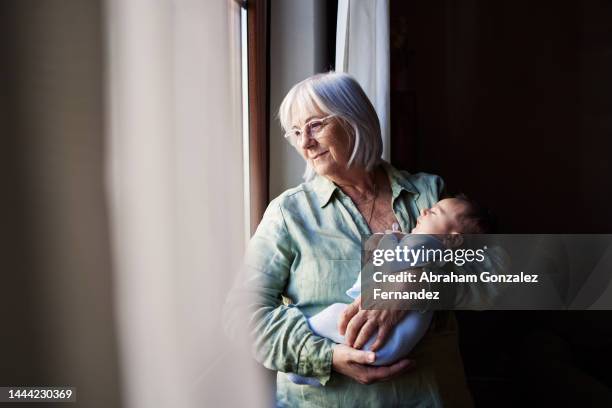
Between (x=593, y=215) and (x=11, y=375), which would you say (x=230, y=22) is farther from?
(x=593, y=215)

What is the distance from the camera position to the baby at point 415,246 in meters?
0.79

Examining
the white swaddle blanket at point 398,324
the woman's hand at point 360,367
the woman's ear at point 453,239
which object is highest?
the woman's ear at point 453,239

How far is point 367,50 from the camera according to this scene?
1.11 metres

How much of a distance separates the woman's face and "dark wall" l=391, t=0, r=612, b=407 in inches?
18.3

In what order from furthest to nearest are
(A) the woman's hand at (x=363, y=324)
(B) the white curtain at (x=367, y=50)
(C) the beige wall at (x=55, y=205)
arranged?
(B) the white curtain at (x=367, y=50)
(A) the woman's hand at (x=363, y=324)
(C) the beige wall at (x=55, y=205)

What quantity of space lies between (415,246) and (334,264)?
0.12m

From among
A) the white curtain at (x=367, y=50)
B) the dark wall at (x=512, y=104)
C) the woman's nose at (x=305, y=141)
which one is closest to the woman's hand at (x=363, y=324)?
the woman's nose at (x=305, y=141)

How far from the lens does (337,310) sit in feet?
2.60

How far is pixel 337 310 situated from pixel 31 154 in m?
0.45

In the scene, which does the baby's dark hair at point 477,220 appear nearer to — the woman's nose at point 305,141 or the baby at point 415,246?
the baby at point 415,246

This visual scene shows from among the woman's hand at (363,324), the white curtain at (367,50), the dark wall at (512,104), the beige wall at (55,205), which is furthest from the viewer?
the dark wall at (512,104)

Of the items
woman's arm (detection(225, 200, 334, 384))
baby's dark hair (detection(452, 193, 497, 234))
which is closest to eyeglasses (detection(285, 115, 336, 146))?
woman's arm (detection(225, 200, 334, 384))

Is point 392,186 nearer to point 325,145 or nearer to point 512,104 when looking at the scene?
point 325,145

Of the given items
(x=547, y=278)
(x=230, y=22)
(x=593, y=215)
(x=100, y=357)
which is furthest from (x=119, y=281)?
(x=593, y=215)
